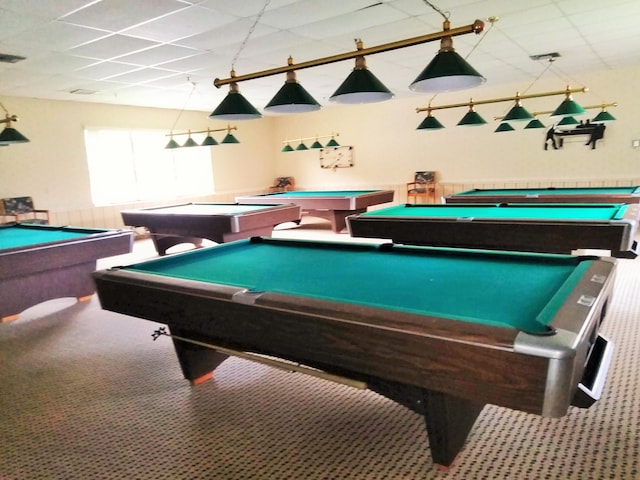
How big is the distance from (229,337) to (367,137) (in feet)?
27.4

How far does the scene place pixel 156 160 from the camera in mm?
8641

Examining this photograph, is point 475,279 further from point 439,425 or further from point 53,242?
point 53,242

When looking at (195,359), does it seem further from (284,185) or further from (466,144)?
(284,185)

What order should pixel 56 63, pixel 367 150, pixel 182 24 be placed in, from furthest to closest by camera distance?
pixel 367 150 → pixel 56 63 → pixel 182 24

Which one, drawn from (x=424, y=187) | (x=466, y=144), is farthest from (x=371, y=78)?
(x=424, y=187)

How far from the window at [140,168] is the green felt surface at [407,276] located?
619cm

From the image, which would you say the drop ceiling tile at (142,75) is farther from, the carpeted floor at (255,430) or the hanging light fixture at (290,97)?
the carpeted floor at (255,430)

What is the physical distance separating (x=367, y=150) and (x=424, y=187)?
163 cm

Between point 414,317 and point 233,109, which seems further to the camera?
point 233,109

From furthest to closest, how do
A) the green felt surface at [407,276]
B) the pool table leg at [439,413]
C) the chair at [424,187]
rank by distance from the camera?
the chair at [424,187] < the pool table leg at [439,413] < the green felt surface at [407,276]

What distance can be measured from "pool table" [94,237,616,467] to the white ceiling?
2.18 meters

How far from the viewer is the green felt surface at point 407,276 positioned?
1.48m

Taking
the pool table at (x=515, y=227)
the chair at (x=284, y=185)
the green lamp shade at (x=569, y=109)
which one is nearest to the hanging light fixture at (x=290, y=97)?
the pool table at (x=515, y=227)

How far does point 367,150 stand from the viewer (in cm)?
963
